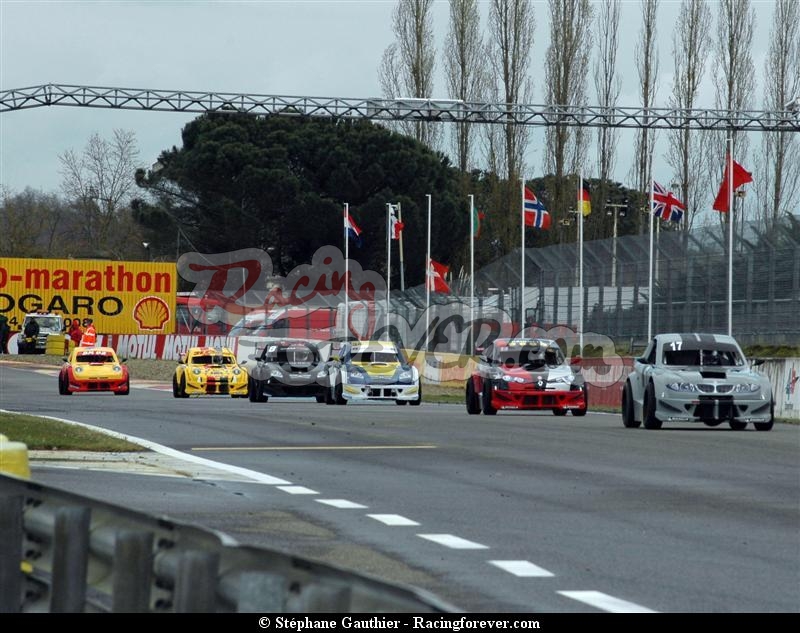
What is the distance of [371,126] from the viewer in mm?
91500

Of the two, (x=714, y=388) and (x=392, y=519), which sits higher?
(x=714, y=388)

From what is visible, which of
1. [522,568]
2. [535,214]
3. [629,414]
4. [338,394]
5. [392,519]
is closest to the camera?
[522,568]

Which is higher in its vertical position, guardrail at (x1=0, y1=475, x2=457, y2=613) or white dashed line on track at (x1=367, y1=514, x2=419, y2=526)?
guardrail at (x1=0, y1=475, x2=457, y2=613)

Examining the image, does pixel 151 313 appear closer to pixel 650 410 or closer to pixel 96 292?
pixel 96 292

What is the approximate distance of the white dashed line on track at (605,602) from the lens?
309 inches

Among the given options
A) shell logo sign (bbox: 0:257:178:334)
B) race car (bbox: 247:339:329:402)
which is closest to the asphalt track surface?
race car (bbox: 247:339:329:402)

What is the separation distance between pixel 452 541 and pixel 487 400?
1981cm

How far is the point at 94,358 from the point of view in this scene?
39812mm

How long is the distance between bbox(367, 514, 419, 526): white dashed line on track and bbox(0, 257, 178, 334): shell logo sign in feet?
205

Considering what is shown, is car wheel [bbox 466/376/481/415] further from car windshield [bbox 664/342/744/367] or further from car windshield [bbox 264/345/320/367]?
car windshield [bbox 264/345/320/367]

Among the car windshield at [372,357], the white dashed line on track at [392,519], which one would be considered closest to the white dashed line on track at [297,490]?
the white dashed line on track at [392,519]

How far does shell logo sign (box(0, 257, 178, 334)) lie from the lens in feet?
243

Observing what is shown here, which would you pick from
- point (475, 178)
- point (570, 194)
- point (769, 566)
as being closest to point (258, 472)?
point (769, 566)

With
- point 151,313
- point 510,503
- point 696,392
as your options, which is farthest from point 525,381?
point 151,313
